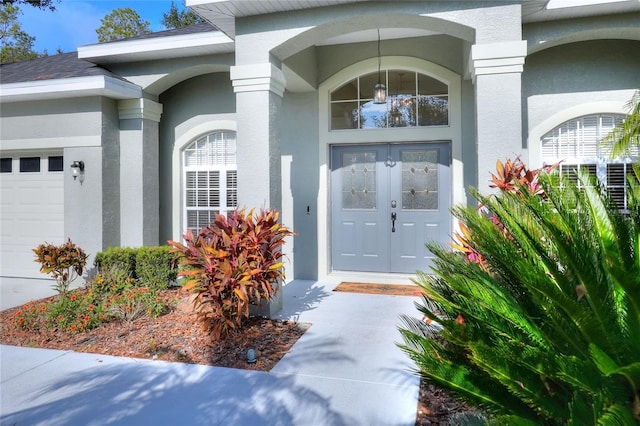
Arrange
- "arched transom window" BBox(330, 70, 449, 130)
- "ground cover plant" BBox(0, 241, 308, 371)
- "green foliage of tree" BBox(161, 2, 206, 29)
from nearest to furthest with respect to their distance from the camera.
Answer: "ground cover plant" BBox(0, 241, 308, 371) → "arched transom window" BBox(330, 70, 449, 130) → "green foliage of tree" BBox(161, 2, 206, 29)

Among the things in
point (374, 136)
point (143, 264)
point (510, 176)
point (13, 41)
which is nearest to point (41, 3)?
point (143, 264)

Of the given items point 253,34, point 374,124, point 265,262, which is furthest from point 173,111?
point 265,262

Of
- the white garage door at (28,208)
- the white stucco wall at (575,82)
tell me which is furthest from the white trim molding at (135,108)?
the white stucco wall at (575,82)

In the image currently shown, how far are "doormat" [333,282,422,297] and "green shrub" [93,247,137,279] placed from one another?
3533 millimetres

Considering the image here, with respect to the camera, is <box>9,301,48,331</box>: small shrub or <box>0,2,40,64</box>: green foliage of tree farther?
<box>0,2,40,64</box>: green foliage of tree

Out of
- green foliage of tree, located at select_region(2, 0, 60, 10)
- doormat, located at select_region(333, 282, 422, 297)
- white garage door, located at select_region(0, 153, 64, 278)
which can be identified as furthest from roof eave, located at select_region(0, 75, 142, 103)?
doormat, located at select_region(333, 282, 422, 297)

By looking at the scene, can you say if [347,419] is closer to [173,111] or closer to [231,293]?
[231,293]

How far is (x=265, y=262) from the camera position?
15.8 ft

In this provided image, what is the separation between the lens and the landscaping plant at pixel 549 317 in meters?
1.59

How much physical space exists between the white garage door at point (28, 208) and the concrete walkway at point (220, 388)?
410cm

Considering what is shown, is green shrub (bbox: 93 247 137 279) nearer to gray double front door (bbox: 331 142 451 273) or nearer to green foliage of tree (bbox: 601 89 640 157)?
gray double front door (bbox: 331 142 451 273)

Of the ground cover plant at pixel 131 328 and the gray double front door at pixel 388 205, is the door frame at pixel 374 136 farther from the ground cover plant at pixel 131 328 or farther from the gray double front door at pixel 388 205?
the ground cover plant at pixel 131 328

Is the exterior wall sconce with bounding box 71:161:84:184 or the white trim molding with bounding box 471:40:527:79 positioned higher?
the white trim molding with bounding box 471:40:527:79

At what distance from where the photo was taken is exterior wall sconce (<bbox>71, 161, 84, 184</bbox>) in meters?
7.28
